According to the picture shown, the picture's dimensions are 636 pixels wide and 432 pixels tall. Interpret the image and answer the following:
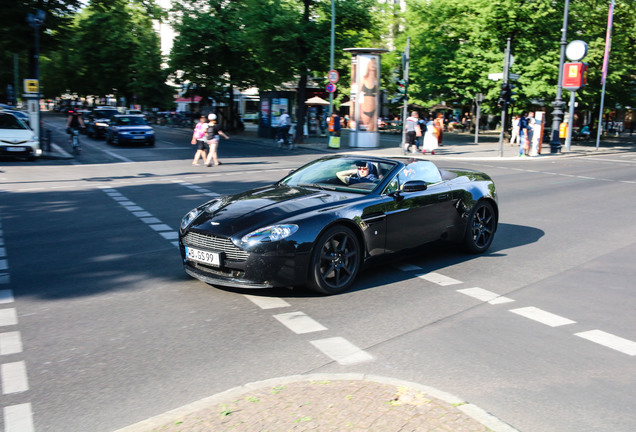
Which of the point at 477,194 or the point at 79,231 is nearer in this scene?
the point at 477,194

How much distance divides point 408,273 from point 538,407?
346 cm

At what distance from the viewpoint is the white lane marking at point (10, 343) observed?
4539 millimetres

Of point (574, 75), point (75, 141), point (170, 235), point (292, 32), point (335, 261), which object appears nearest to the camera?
point (335, 261)

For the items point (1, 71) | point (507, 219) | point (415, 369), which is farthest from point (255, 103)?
point (415, 369)

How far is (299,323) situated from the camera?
5273 mm

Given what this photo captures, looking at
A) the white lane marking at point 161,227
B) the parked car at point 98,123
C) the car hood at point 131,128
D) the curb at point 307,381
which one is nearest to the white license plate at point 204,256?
the curb at point 307,381

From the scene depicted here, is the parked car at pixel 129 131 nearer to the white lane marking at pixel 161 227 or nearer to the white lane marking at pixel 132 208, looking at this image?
the white lane marking at pixel 132 208

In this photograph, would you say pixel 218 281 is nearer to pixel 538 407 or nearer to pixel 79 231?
pixel 538 407

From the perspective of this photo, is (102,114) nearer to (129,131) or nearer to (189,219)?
(129,131)

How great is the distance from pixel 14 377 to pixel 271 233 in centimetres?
250

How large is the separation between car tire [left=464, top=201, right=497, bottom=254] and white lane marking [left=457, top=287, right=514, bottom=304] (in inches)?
61.5

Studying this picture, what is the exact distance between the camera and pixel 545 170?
2219 cm

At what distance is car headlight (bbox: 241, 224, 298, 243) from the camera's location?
570 cm

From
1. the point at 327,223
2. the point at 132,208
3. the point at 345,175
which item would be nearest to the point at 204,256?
the point at 327,223
